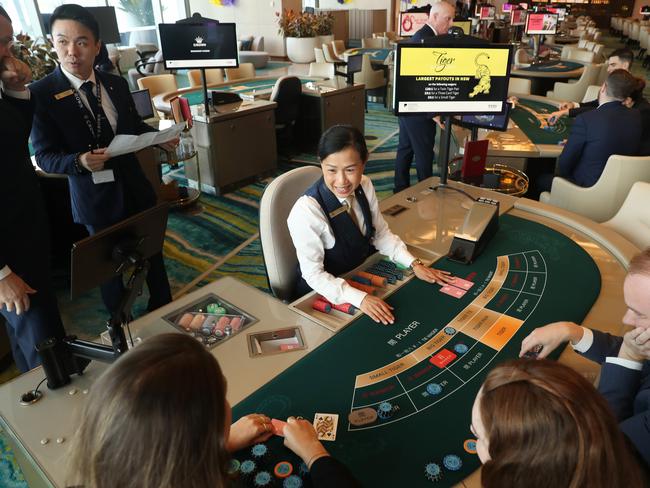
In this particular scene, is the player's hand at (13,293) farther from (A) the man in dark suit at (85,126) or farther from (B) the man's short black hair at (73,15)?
(B) the man's short black hair at (73,15)

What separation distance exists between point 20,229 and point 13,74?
0.56 meters

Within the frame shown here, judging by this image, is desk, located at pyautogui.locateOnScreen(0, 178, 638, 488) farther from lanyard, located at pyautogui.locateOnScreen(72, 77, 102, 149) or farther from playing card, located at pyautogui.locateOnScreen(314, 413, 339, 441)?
lanyard, located at pyautogui.locateOnScreen(72, 77, 102, 149)

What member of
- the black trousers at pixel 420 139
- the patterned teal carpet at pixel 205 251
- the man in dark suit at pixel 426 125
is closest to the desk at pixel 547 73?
the patterned teal carpet at pixel 205 251

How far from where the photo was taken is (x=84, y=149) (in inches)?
80.6

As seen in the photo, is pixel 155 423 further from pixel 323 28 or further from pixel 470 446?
pixel 323 28

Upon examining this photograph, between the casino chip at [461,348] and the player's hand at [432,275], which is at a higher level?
the player's hand at [432,275]

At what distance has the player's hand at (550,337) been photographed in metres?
1.23

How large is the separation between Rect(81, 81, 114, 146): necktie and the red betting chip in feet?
5.45

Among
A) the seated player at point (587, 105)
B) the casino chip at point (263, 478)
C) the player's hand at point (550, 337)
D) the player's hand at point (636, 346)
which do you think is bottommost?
the casino chip at point (263, 478)

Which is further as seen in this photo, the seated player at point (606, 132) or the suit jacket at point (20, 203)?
the seated player at point (606, 132)

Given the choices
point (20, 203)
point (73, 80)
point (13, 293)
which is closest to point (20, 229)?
point (20, 203)

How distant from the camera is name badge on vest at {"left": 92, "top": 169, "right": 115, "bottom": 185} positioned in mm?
2076

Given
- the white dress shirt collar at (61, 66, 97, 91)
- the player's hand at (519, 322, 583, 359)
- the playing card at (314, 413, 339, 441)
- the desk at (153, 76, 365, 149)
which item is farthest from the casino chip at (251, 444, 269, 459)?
the desk at (153, 76, 365, 149)

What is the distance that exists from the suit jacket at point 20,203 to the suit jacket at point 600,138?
2830mm
